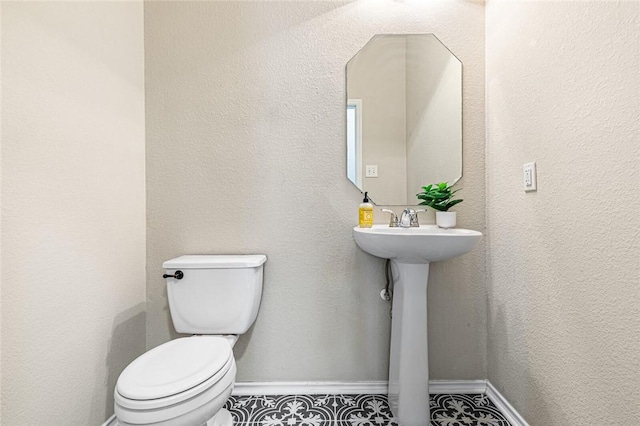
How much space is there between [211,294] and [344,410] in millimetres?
818

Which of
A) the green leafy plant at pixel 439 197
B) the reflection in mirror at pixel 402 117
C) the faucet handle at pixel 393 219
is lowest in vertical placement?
the faucet handle at pixel 393 219

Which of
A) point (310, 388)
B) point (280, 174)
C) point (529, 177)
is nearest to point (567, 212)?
point (529, 177)

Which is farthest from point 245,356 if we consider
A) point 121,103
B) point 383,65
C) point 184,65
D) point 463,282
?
point 383,65

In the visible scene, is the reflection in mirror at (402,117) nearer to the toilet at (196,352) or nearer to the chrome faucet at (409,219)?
the chrome faucet at (409,219)

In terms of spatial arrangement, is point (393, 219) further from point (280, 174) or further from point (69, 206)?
point (69, 206)

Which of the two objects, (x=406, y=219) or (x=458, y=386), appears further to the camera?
(x=458, y=386)

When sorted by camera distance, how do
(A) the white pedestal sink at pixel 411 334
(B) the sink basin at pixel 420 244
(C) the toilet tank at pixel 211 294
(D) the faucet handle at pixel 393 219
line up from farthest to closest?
(D) the faucet handle at pixel 393 219
(C) the toilet tank at pixel 211 294
(A) the white pedestal sink at pixel 411 334
(B) the sink basin at pixel 420 244

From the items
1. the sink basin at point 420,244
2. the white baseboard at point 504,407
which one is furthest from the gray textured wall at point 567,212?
the sink basin at point 420,244

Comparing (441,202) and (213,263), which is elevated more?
(441,202)

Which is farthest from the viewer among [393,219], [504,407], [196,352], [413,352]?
[393,219]

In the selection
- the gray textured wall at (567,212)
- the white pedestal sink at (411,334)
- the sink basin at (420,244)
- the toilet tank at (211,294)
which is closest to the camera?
the gray textured wall at (567,212)

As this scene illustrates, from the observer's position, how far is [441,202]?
4.48ft

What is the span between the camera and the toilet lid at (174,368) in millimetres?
827

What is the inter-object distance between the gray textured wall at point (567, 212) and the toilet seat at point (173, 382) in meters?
1.15
